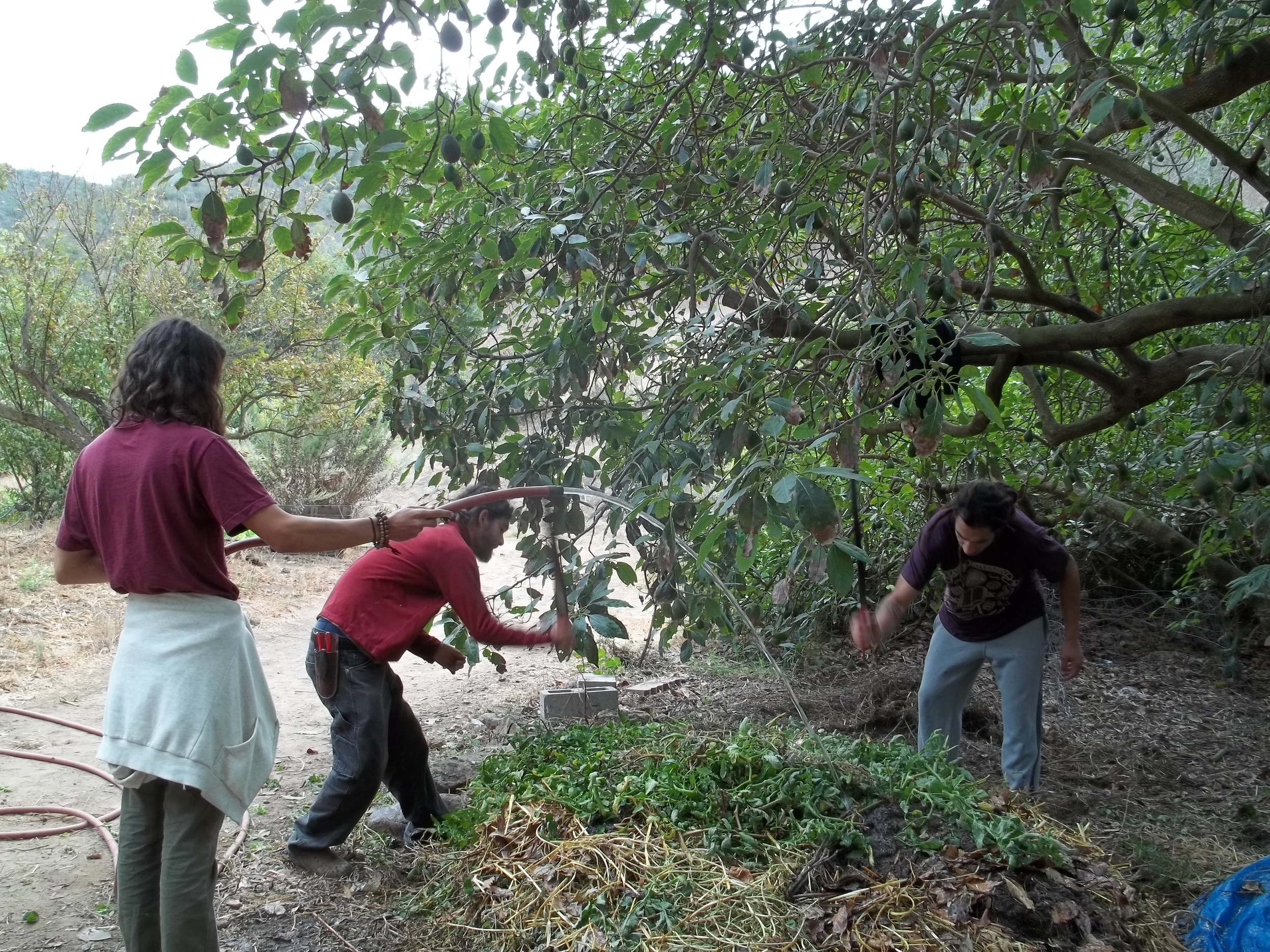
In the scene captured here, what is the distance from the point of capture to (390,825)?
3.75m

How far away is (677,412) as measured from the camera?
3254 millimetres

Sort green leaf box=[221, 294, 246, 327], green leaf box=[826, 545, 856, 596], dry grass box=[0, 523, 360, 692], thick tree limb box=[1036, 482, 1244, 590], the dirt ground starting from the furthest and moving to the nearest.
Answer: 1. dry grass box=[0, 523, 360, 692]
2. thick tree limb box=[1036, 482, 1244, 590]
3. the dirt ground
4. green leaf box=[221, 294, 246, 327]
5. green leaf box=[826, 545, 856, 596]

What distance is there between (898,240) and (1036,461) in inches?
125

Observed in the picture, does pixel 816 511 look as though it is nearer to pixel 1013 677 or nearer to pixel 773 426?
pixel 773 426

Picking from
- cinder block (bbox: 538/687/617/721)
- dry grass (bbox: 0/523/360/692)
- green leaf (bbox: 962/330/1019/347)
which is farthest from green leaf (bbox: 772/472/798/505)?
dry grass (bbox: 0/523/360/692)

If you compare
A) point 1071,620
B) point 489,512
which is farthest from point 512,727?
point 1071,620

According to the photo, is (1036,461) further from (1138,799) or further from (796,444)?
(796,444)

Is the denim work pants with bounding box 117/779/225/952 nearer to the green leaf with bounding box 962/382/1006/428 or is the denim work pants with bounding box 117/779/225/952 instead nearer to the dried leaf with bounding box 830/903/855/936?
the dried leaf with bounding box 830/903/855/936

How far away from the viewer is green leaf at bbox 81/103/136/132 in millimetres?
2061

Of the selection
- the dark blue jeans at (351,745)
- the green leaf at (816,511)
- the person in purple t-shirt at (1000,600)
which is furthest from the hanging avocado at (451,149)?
the person in purple t-shirt at (1000,600)

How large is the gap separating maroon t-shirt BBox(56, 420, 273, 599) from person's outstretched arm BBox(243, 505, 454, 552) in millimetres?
41

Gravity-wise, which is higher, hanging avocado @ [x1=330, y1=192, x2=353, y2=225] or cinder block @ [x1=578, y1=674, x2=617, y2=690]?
hanging avocado @ [x1=330, y1=192, x2=353, y2=225]

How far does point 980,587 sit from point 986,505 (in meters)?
0.38

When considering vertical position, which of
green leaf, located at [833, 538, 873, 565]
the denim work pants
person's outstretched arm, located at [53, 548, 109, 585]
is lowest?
the denim work pants
